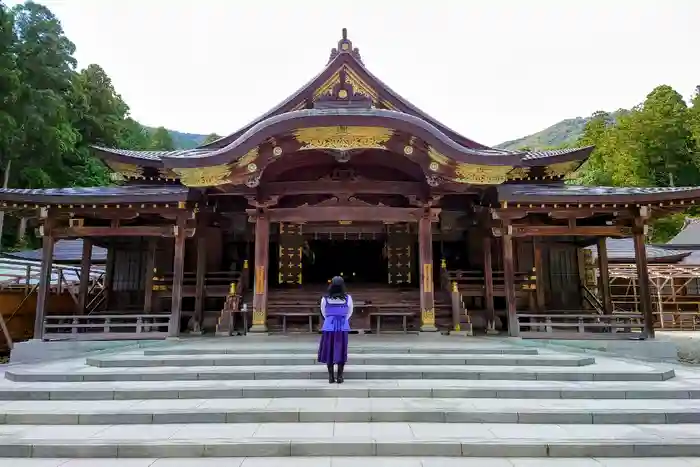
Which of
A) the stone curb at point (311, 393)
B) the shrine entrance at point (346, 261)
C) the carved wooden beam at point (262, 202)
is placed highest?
the carved wooden beam at point (262, 202)

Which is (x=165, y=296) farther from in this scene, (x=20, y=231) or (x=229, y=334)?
(x=20, y=231)

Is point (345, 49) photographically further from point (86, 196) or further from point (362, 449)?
point (362, 449)

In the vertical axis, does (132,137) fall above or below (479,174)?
above

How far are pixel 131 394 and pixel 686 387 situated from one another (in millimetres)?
7849

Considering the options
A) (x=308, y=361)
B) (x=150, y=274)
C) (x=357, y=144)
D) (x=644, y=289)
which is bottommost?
(x=308, y=361)

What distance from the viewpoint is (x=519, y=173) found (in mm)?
13227

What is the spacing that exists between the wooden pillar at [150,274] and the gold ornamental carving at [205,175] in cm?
351

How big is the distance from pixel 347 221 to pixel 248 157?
3.20m

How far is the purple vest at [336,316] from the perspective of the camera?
6.30 metres

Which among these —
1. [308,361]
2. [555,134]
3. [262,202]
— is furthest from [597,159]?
[555,134]

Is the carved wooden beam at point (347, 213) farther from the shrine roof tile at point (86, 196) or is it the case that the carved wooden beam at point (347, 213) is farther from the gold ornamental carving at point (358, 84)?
the gold ornamental carving at point (358, 84)

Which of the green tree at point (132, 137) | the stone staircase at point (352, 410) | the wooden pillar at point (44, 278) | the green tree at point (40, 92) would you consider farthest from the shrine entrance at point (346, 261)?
the green tree at point (132, 137)

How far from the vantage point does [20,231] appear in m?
27.2

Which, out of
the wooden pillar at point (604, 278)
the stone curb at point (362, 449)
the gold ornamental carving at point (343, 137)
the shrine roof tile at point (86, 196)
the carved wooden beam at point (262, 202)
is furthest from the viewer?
the wooden pillar at point (604, 278)
